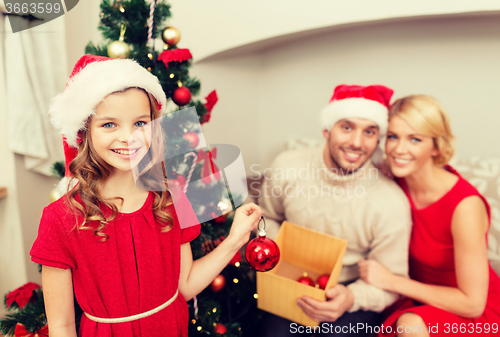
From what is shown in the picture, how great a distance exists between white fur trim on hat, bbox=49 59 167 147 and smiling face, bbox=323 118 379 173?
769 mm

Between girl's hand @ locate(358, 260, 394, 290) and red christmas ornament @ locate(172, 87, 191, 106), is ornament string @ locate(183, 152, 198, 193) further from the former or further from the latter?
girl's hand @ locate(358, 260, 394, 290)

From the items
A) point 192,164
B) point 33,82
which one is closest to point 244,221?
point 192,164

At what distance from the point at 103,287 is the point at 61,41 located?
1257mm

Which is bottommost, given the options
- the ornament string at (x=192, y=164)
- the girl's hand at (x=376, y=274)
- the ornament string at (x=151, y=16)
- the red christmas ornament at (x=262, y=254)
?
the girl's hand at (x=376, y=274)

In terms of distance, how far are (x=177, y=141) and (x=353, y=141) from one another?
0.67m

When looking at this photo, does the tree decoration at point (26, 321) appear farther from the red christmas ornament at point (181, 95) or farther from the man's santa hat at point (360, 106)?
the man's santa hat at point (360, 106)

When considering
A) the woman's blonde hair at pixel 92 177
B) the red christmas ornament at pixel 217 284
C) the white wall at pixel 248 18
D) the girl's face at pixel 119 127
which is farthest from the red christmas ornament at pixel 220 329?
the white wall at pixel 248 18

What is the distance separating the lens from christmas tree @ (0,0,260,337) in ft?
3.62

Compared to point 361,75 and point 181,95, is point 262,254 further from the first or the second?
point 361,75

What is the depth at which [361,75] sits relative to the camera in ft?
6.56

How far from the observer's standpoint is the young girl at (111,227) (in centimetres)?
74

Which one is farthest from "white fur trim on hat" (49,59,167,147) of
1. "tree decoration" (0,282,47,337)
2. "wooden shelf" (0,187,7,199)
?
"wooden shelf" (0,187,7,199)

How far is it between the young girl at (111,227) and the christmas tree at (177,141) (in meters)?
0.24

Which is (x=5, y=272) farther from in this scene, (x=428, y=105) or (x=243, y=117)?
(x=428, y=105)
